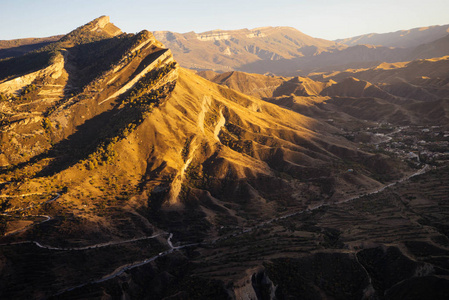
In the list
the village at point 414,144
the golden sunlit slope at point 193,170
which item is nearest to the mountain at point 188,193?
the golden sunlit slope at point 193,170

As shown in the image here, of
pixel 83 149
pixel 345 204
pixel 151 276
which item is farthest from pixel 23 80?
pixel 345 204

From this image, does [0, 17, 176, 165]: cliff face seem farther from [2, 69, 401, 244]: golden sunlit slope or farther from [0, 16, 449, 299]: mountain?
[2, 69, 401, 244]: golden sunlit slope

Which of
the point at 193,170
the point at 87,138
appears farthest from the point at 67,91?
the point at 193,170

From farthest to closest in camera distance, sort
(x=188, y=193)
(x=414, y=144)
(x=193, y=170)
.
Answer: (x=414, y=144), (x=193, y=170), (x=188, y=193)

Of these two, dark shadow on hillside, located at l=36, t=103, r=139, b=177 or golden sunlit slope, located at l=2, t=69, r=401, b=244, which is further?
dark shadow on hillside, located at l=36, t=103, r=139, b=177

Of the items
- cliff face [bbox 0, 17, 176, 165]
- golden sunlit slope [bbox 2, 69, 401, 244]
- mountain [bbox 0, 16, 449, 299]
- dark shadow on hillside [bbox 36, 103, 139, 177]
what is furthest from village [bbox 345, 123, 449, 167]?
dark shadow on hillside [bbox 36, 103, 139, 177]

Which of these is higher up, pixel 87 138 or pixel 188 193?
pixel 87 138

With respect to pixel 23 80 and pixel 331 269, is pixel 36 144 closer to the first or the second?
pixel 23 80

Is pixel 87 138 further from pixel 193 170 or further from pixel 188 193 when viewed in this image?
pixel 188 193

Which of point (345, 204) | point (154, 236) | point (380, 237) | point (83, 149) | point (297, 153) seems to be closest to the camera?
point (380, 237)
